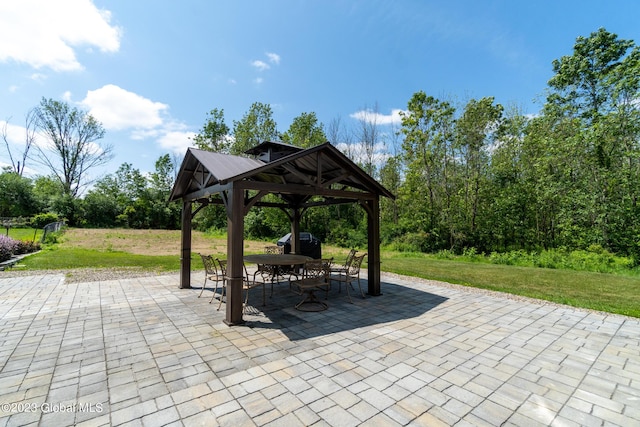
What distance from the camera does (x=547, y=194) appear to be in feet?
42.9

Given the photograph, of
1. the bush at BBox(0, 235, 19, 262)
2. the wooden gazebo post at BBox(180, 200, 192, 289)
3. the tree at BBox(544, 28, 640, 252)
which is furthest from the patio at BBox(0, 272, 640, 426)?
the tree at BBox(544, 28, 640, 252)

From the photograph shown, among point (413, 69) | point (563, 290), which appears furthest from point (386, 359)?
point (413, 69)

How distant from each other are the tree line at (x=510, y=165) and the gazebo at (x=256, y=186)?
1084 centimetres

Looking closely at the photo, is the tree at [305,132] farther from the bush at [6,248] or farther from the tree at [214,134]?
the bush at [6,248]

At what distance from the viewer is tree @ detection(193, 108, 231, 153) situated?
29.2 meters

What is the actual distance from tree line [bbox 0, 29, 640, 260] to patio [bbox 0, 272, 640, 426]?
935 cm

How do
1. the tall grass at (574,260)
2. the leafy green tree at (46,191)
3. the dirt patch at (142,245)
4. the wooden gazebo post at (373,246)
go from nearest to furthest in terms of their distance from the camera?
1. the wooden gazebo post at (373,246)
2. the tall grass at (574,260)
3. the dirt patch at (142,245)
4. the leafy green tree at (46,191)

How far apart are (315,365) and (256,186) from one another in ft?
9.50

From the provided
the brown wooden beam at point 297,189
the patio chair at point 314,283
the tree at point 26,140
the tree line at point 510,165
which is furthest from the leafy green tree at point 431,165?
the tree at point 26,140

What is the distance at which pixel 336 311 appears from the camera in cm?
534

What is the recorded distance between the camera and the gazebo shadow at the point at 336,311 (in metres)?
4.54

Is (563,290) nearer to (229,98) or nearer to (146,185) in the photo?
(229,98)

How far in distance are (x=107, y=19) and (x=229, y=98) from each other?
8.46 m

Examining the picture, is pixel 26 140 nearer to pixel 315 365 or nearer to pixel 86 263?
pixel 86 263
